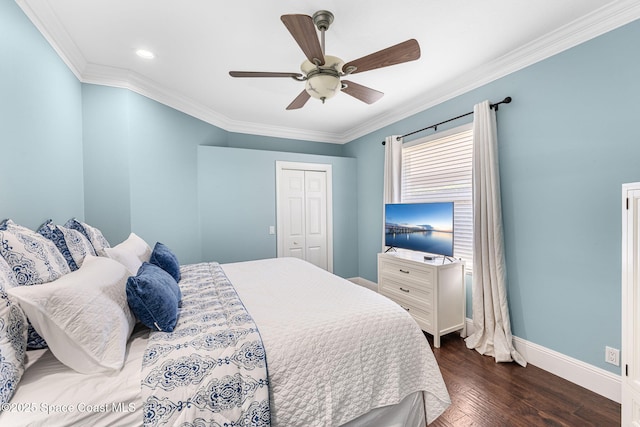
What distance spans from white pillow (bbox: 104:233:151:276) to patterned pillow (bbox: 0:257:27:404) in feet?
2.18

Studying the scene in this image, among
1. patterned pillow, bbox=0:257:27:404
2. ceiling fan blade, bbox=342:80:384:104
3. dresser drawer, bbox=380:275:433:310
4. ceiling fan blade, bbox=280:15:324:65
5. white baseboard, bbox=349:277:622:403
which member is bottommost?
white baseboard, bbox=349:277:622:403

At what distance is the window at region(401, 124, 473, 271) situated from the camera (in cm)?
286

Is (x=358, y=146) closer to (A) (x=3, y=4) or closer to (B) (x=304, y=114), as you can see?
(B) (x=304, y=114)

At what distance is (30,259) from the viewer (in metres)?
1.21

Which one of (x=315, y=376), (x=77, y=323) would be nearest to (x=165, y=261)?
(x=77, y=323)

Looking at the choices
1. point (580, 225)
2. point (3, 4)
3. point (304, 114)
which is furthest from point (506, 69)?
point (3, 4)

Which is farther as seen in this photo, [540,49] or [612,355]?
[540,49]

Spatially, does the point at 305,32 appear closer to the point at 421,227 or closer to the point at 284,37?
the point at 284,37

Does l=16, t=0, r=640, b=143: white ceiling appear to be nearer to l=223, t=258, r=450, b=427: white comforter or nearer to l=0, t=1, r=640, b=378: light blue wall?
l=0, t=1, r=640, b=378: light blue wall

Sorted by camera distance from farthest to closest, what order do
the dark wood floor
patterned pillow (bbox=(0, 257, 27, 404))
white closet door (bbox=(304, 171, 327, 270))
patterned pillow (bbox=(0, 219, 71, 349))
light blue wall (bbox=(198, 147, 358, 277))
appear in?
1. white closet door (bbox=(304, 171, 327, 270))
2. light blue wall (bbox=(198, 147, 358, 277))
3. the dark wood floor
4. patterned pillow (bbox=(0, 219, 71, 349))
5. patterned pillow (bbox=(0, 257, 27, 404))

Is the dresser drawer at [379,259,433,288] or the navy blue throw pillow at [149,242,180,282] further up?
the navy blue throw pillow at [149,242,180,282]

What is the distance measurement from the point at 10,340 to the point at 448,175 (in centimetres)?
344

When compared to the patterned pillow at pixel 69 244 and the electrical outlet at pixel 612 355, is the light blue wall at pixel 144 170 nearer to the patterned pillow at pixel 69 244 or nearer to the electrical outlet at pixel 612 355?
the patterned pillow at pixel 69 244

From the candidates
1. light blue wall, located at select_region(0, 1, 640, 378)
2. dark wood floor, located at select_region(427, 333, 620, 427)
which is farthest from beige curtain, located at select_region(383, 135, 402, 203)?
dark wood floor, located at select_region(427, 333, 620, 427)
